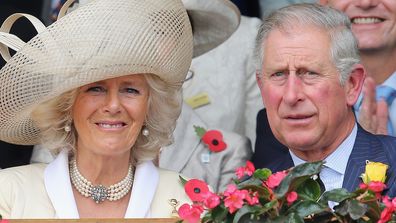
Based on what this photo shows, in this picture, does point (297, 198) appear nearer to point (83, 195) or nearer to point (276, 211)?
point (276, 211)

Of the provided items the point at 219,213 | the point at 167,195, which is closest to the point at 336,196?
the point at 219,213

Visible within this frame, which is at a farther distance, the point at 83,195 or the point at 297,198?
the point at 83,195

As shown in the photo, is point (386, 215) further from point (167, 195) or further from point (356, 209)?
point (167, 195)

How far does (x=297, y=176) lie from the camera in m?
2.41

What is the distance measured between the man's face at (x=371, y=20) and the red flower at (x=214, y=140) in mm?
731

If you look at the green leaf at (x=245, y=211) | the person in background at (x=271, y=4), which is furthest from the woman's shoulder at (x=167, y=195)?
the person in background at (x=271, y=4)

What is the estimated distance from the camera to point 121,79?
326 cm

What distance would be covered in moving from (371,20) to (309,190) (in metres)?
1.94

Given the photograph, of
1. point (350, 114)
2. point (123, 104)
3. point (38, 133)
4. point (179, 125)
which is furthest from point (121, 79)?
point (179, 125)

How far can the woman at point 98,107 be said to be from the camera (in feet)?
10.3

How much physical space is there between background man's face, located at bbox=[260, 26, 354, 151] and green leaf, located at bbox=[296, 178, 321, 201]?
0.80 meters

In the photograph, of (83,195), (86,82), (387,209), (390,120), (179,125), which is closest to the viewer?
(387,209)

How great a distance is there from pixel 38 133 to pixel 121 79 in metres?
0.38

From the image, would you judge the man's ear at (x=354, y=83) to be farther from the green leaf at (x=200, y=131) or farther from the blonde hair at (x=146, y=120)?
the green leaf at (x=200, y=131)
